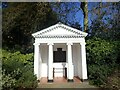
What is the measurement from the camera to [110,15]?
20281 millimetres

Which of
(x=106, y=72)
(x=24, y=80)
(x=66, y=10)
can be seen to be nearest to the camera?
(x=24, y=80)

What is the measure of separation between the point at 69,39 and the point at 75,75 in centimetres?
424

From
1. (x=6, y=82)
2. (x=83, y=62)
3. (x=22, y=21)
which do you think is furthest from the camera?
(x=22, y=21)

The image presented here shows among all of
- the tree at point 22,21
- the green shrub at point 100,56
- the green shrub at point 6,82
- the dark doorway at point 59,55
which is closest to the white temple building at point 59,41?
the green shrub at point 100,56

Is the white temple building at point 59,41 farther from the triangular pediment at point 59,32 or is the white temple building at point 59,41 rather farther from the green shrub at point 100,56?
the green shrub at point 100,56

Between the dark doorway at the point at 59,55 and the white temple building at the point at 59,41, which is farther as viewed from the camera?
the dark doorway at the point at 59,55

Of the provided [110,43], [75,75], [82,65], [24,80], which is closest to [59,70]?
[75,75]

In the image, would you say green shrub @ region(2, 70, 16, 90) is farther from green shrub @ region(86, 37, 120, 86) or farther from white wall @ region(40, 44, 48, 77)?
white wall @ region(40, 44, 48, 77)

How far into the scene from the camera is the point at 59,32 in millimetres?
16531

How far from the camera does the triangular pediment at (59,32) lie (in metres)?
16.2

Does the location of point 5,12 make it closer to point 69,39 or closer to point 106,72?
point 69,39

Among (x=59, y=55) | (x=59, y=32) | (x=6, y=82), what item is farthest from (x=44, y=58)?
(x=6, y=82)

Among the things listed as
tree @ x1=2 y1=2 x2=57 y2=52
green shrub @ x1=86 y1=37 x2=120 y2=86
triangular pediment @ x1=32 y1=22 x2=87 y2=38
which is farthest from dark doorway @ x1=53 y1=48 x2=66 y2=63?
tree @ x1=2 y1=2 x2=57 y2=52

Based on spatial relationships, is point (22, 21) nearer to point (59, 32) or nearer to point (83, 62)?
point (59, 32)
